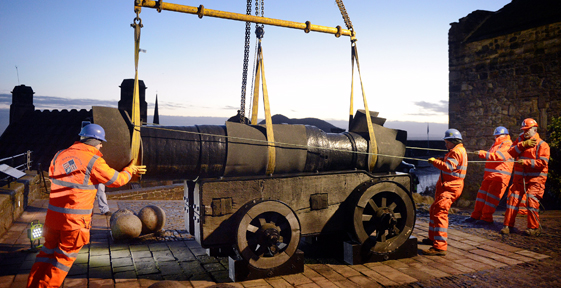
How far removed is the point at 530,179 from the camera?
22.0 feet

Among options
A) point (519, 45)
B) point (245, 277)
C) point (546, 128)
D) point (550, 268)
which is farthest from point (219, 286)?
point (519, 45)

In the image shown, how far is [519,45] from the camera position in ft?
33.7

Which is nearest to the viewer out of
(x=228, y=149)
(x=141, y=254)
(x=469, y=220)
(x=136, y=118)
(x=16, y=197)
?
(x=136, y=118)

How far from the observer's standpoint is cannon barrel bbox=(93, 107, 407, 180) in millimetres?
3955

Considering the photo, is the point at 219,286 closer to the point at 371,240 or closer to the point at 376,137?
the point at 371,240

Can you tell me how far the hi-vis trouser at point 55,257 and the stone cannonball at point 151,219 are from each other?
8.08 ft

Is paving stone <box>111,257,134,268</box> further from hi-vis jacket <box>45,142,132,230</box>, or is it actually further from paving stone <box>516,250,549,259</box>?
paving stone <box>516,250,549,259</box>

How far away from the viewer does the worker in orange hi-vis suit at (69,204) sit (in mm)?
3588

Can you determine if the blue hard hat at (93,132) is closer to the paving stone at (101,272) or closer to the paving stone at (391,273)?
the paving stone at (101,272)

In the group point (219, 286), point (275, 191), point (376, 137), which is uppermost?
point (376, 137)

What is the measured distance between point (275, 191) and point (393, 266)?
184 cm

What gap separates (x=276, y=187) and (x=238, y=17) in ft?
7.14

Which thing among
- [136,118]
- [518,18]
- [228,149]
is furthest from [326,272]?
[518,18]

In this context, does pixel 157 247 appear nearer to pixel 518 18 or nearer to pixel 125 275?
pixel 125 275
